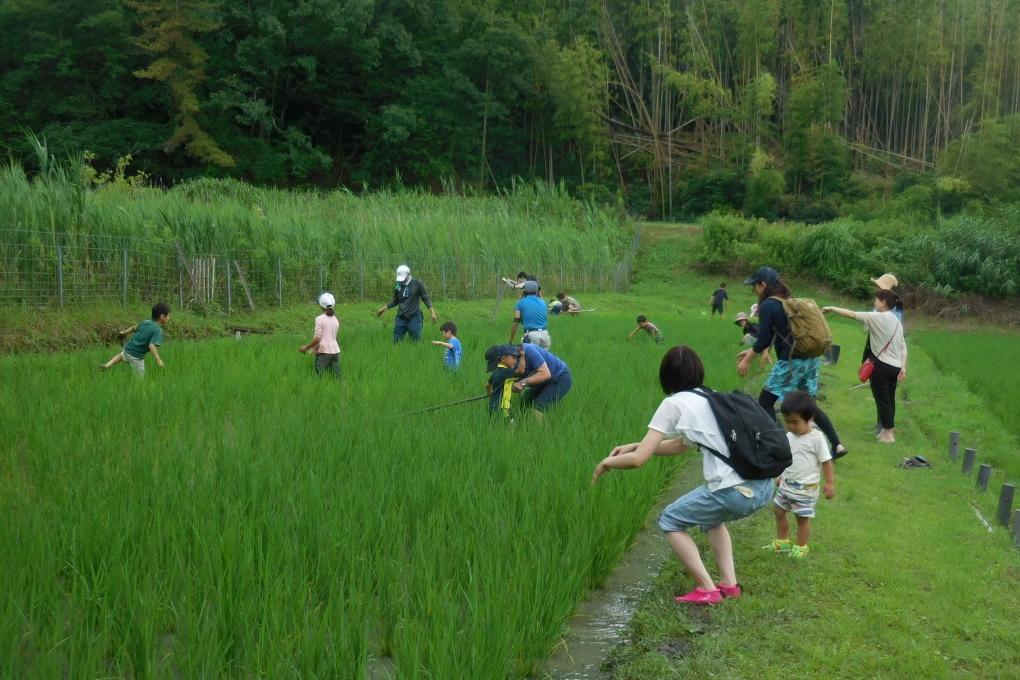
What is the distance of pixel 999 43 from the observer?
4266cm

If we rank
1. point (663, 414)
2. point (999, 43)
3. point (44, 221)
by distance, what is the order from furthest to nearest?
1. point (999, 43)
2. point (44, 221)
3. point (663, 414)

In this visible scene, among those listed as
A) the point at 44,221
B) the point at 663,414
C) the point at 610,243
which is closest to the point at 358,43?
the point at 610,243

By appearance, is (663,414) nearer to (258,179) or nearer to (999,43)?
(258,179)

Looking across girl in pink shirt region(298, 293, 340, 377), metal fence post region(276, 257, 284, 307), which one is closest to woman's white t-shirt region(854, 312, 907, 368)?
girl in pink shirt region(298, 293, 340, 377)

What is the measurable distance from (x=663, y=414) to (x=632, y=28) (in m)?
51.2

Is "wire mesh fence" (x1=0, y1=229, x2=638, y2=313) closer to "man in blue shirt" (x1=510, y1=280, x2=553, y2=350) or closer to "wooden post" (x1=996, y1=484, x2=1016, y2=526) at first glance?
"man in blue shirt" (x1=510, y1=280, x2=553, y2=350)

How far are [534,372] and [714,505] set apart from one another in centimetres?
322

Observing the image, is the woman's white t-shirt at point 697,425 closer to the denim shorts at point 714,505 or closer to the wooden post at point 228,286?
the denim shorts at point 714,505

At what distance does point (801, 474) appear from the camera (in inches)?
185

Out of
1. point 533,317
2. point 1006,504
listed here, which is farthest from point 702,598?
point 533,317

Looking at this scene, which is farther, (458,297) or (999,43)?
(999,43)

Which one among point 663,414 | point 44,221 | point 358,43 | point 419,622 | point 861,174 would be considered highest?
point 358,43

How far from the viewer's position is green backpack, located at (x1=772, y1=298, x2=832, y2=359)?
21.6ft

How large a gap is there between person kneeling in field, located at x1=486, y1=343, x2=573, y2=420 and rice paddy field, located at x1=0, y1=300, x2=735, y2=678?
0.83ft
